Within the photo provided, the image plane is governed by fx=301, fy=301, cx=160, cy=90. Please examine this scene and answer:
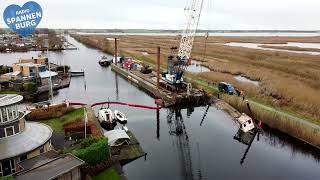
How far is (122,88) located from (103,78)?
1581 cm

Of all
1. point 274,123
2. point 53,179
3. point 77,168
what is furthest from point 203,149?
point 53,179

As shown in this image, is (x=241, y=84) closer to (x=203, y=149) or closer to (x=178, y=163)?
(x=203, y=149)

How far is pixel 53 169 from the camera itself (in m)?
24.9

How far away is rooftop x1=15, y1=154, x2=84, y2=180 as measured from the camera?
78.2 ft

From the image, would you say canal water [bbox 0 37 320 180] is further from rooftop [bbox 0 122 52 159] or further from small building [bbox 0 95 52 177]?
small building [bbox 0 95 52 177]

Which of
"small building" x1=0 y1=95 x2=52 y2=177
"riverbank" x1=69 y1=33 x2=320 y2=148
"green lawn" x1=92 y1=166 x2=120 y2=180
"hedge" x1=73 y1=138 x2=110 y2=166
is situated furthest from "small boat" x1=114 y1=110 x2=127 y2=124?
"riverbank" x1=69 y1=33 x2=320 y2=148

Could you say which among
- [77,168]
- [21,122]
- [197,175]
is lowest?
[197,175]

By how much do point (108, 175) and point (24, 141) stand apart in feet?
29.2

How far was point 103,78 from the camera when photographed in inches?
3632

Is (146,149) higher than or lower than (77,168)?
lower

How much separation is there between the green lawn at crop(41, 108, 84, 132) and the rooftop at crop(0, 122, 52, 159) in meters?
8.08

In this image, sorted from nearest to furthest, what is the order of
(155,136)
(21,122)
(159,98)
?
1. (21,122)
2. (155,136)
3. (159,98)

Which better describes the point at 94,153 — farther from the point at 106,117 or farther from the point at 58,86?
the point at 58,86

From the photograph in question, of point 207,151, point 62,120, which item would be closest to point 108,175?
point 207,151
